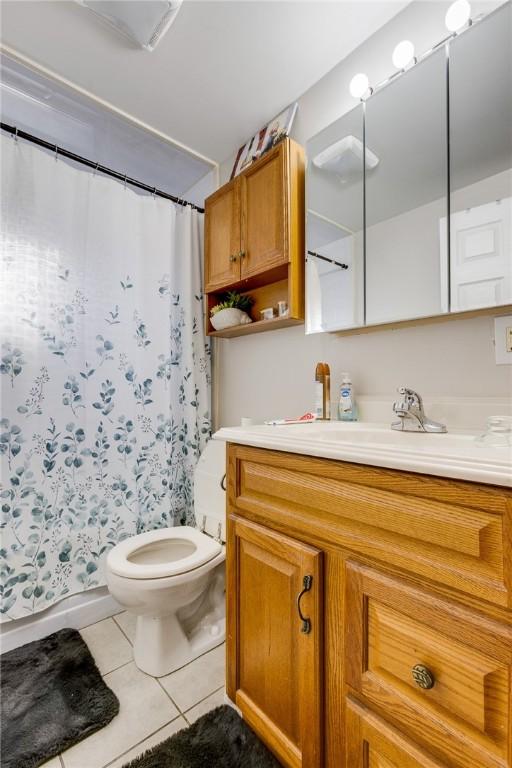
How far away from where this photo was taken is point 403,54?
109 cm

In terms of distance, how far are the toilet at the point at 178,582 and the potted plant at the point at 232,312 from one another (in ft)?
1.91

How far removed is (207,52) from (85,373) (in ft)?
4.53

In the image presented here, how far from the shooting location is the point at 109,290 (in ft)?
5.27

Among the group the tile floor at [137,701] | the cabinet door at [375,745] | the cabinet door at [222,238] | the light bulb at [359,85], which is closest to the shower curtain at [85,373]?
the cabinet door at [222,238]

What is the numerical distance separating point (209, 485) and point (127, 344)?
77cm

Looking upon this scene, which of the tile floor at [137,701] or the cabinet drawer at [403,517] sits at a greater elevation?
the cabinet drawer at [403,517]

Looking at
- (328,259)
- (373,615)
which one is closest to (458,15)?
(328,259)

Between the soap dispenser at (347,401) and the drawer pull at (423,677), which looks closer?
the drawer pull at (423,677)

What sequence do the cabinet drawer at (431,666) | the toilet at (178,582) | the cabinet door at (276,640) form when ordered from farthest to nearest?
the toilet at (178,582) → the cabinet door at (276,640) → the cabinet drawer at (431,666)

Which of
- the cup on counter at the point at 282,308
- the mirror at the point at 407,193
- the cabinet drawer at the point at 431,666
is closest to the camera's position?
the cabinet drawer at the point at 431,666

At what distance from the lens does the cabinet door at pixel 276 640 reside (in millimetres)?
741

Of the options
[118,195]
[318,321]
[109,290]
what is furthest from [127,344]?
[318,321]

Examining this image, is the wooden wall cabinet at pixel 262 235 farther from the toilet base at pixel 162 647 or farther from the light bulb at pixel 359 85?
the toilet base at pixel 162 647

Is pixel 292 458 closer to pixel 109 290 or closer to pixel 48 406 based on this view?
pixel 48 406
